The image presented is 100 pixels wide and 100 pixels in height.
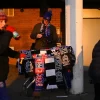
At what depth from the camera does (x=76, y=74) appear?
852 centimetres

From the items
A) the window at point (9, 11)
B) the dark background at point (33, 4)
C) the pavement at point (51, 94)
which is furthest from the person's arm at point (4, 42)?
the window at point (9, 11)

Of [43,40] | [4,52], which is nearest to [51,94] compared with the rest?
[43,40]

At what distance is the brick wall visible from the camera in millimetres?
13234

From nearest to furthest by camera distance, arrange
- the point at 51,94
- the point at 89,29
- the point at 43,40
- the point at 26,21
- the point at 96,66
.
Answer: the point at 96,66 → the point at 43,40 → the point at 51,94 → the point at 89,29 → the point at 26,21

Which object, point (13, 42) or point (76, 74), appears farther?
point (13, 42)

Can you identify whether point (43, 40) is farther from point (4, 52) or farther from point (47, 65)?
point (4, 52)

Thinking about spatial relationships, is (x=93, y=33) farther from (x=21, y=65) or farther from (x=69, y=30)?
(x=21, y=65)

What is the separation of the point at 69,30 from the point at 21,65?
1415 mm

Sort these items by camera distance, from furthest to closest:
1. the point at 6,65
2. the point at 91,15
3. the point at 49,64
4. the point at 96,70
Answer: the point at 91,15, the point at 49,64, the point at 6,65, the point at 96,70

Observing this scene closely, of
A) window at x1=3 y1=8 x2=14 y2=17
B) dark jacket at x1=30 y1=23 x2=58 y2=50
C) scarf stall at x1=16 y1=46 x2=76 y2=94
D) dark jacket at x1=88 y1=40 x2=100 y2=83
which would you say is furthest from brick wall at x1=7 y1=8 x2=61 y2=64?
dark jacket at x1=88 y1=40 x2=100 y2=83

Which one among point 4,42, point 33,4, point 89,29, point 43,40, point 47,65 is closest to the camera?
point 4,42

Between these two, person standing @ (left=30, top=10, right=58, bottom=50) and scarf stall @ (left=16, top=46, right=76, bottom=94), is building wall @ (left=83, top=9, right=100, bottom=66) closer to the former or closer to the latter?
person standing @ (left=30, top=10, right=58, bottom=50)

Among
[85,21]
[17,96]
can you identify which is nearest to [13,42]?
[85,21]

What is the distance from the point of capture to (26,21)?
43.7ft
